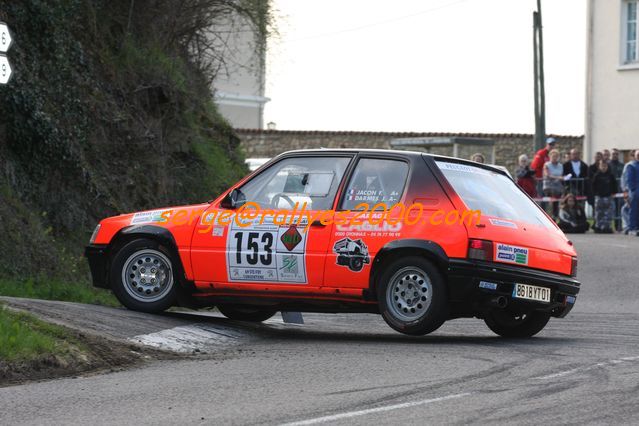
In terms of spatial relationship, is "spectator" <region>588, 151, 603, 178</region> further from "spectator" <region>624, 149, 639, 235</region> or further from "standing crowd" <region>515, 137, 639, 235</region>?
"spectator" <region>624, 149, 639, 235</region>

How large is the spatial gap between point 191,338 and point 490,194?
9.90 feet

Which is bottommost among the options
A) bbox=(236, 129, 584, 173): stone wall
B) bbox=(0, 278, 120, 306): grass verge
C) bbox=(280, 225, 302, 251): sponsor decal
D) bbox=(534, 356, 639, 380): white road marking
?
bbox=(534, 356, 639, 380): white road marking

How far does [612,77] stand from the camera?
41938 mm

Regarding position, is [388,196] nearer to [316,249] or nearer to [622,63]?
[316,249]

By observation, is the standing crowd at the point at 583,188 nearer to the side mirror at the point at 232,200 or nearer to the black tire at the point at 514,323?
the black tire at the point at 514,323

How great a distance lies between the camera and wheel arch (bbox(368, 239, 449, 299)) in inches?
450

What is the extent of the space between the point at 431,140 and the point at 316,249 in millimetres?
28583

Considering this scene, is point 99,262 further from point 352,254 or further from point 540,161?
point 540,161

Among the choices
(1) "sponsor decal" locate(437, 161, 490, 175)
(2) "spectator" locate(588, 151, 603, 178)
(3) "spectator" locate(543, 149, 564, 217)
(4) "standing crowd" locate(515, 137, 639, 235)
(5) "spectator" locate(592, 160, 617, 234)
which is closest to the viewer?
(1) "sponsor decal" locate(437, 161, 490, 175)

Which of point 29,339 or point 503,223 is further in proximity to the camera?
point 503,223

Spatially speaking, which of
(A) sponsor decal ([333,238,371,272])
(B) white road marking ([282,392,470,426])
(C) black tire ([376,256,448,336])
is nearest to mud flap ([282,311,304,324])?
(A) sponsor decal ([333,238,371,272])

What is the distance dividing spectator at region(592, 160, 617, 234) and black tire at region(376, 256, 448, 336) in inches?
709

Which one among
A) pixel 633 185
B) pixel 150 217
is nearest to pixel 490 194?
pixel 150 217

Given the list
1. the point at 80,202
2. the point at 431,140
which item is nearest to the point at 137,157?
the point at 80,202
